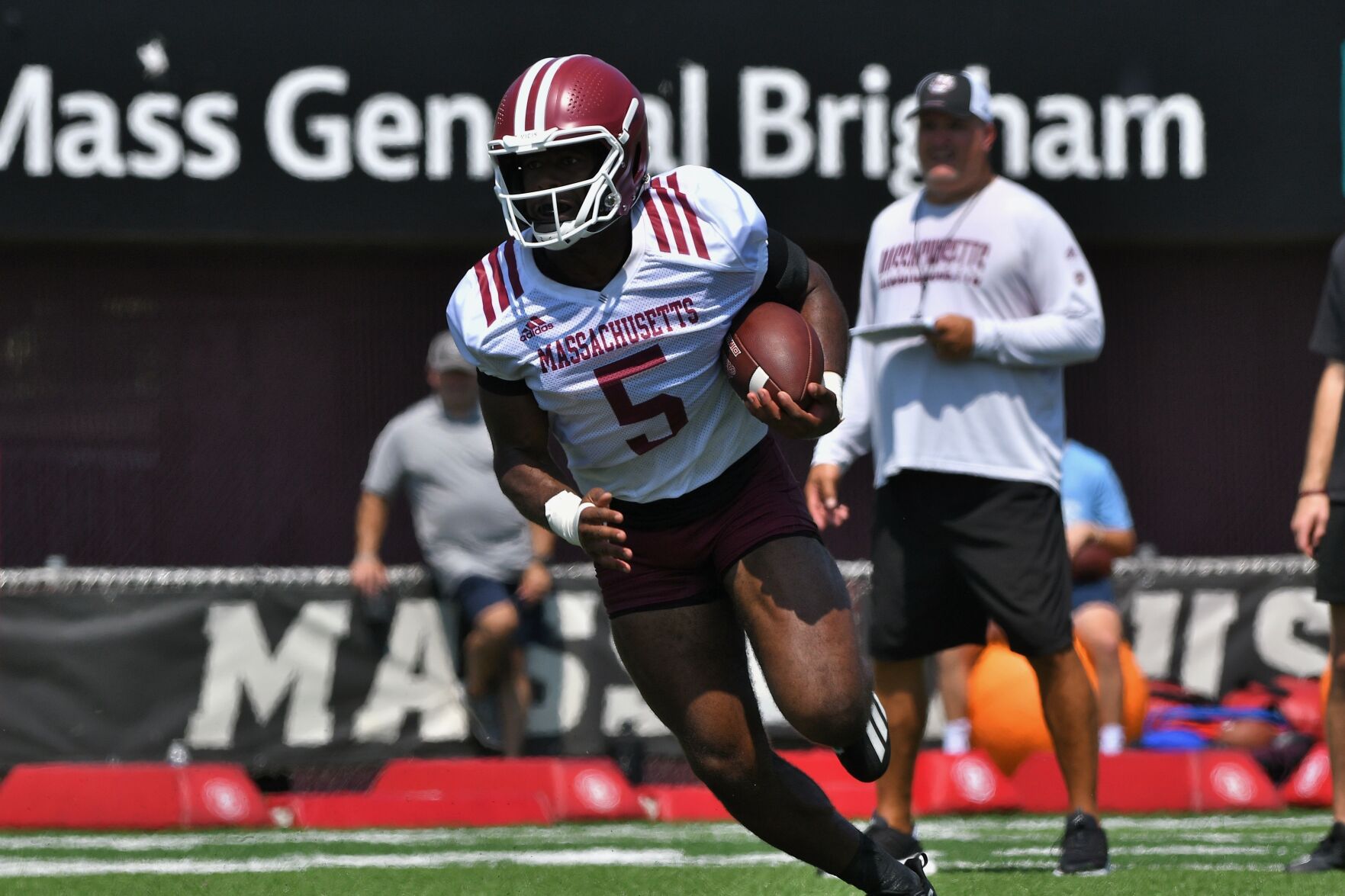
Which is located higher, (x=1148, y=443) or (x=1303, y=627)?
(x=1148, y=443)

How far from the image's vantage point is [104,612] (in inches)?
362

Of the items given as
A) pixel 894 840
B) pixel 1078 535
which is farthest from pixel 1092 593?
pixel 894 840

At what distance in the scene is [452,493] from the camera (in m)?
9.31

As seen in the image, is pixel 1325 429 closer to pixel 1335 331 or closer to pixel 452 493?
pixel 1335 331

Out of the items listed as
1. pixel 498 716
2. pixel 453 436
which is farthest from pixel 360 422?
pixel 498 716

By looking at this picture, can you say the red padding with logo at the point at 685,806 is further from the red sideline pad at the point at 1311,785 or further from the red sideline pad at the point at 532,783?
the red sideline pad at the point at 1311,785

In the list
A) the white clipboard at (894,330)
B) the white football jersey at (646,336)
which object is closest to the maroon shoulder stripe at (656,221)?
the white football jersey at (646,336)

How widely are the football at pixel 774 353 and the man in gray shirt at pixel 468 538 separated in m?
4.68

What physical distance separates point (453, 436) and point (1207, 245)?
4.26m

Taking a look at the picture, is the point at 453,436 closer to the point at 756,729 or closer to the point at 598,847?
the point at 598,847

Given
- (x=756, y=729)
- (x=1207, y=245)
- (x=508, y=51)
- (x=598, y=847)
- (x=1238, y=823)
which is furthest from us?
(x=1207, y=245)

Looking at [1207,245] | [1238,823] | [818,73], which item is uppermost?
[818,73]

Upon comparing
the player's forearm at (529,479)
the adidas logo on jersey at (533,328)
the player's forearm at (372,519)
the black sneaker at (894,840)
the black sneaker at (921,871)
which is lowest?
the black sneaker at (894,840)

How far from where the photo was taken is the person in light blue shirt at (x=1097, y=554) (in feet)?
28.2
